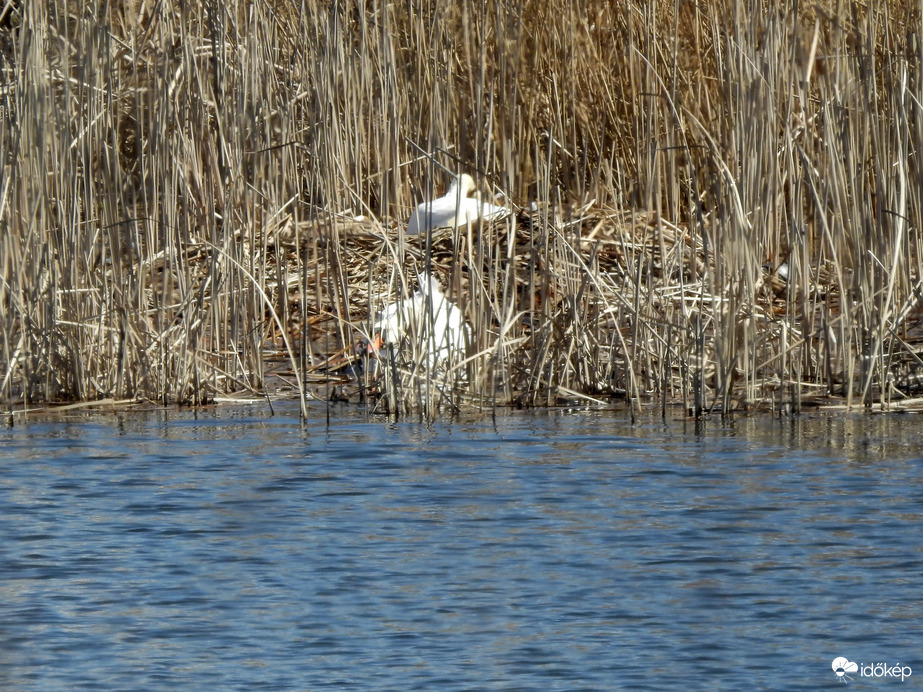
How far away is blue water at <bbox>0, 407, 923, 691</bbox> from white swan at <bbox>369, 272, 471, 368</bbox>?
325mm

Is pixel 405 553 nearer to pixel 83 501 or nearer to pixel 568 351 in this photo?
pixel 83 501

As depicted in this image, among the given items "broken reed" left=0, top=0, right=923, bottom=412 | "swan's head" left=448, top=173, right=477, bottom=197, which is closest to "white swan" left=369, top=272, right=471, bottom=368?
"broken reed" left=0, top=0, right=923, bottom=412

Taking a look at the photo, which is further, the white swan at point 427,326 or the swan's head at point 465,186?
the swan's head at point 465,186

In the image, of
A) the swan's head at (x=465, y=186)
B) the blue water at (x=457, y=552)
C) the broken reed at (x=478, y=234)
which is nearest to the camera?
the blue water at (x=457, y=552)

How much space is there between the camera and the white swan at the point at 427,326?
7004 mm

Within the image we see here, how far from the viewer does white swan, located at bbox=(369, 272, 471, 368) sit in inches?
276

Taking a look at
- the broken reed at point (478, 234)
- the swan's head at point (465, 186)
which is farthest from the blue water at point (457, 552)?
the swan's head at point (465, 186)

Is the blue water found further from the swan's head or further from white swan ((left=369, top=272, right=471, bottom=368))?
the swan's head

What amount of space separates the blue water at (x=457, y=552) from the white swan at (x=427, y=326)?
0.32m

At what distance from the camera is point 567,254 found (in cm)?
760

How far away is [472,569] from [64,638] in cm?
118

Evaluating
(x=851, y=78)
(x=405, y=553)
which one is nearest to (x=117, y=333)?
(x=405, y=553)

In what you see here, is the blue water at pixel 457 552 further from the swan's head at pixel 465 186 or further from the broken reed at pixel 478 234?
the swan's head at pixel 465 186

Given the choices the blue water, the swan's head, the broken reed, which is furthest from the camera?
the swan's head
